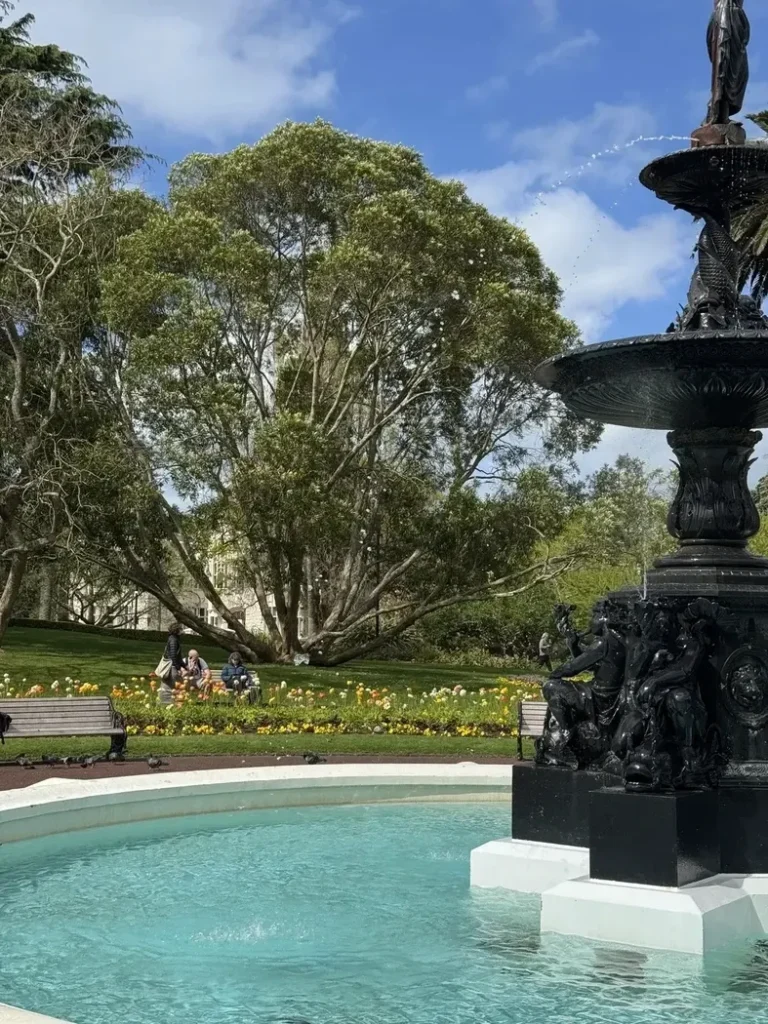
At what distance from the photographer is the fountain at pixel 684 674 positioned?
20.7 ft

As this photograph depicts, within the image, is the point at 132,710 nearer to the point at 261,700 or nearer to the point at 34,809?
the point at 261,700

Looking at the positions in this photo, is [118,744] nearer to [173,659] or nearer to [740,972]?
[173,659]

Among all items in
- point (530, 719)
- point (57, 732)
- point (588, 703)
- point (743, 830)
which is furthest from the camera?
point (530, 719)

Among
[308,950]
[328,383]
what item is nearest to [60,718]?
[308,950]

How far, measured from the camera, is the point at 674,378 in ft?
24.4

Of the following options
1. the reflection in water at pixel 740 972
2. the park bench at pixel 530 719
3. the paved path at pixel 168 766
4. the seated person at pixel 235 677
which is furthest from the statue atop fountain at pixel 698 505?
the seated person at pixel 235 677

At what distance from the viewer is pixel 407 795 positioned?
1103 centimetres

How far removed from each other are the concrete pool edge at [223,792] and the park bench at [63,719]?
2.39 metres

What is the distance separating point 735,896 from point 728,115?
16.8 feet

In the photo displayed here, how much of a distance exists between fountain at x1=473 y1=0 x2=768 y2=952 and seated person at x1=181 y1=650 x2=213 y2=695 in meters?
11.5

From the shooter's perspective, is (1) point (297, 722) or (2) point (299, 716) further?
(2) point (299, 716)

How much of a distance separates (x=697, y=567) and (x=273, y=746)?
8069 mm

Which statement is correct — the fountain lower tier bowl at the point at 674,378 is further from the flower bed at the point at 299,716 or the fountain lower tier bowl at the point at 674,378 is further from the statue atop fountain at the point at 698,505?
the flower bed at the point at 299,716

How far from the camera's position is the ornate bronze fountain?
687cm
